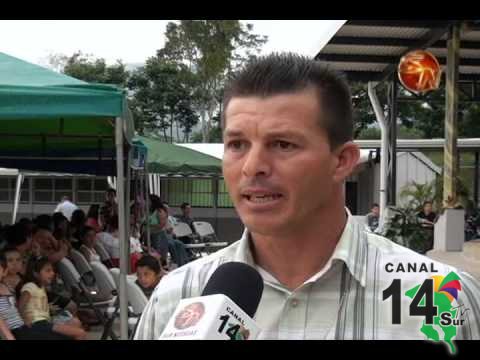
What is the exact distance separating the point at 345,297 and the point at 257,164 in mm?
346

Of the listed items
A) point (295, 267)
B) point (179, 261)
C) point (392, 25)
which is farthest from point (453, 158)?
point (295, 267)

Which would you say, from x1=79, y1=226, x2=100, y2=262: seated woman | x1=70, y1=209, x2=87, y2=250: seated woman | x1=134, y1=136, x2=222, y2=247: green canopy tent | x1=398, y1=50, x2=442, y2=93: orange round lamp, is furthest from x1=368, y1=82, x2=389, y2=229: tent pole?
x1=79, y1=226, x2=100, y2=262: seated woman

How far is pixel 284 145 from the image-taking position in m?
1.41

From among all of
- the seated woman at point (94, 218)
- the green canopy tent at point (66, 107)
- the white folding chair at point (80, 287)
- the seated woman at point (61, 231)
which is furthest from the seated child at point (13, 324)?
the seated woman at point (94, 218)

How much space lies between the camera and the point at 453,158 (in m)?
9.87

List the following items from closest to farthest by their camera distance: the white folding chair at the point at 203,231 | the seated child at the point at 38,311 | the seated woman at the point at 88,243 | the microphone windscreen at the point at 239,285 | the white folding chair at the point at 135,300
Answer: the microphone windscreen at the point at 239,285, the seated child at the point at 38,311, the white folding chair at the point at 135,300, the seated woman at the point at 88,243, the white folding chair at the point at 203,231

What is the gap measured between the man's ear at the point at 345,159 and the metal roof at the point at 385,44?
7925mm

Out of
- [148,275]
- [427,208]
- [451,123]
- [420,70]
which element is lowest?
[148,275]

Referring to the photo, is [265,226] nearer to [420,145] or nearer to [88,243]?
[88,243]

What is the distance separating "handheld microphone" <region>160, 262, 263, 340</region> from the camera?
1.19m

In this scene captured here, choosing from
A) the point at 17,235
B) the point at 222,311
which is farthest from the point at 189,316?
the point at 17,235

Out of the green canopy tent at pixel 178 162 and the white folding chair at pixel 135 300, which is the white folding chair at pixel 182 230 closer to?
the green canopy tent at pixel 178 162

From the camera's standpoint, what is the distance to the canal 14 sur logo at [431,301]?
1.41 meters

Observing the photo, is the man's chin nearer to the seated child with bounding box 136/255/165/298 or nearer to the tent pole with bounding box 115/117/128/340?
the tent pole with bounding box 115/117/128/340
